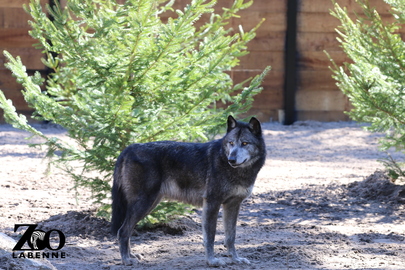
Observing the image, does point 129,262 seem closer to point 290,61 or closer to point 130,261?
point 130,261

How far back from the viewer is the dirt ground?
5.42m

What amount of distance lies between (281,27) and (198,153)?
7793 mm

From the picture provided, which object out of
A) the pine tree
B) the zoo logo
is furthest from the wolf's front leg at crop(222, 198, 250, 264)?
the pine tree

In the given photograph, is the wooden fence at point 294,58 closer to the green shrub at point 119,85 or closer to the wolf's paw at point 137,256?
the green shrub at point 119,85

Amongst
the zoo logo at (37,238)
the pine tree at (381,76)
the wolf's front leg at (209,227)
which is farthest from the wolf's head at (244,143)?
the pine tree at (381,76)

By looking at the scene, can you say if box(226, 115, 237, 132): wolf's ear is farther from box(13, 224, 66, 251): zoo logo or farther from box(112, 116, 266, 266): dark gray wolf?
box(13, 224, 66, 251): zoo logo

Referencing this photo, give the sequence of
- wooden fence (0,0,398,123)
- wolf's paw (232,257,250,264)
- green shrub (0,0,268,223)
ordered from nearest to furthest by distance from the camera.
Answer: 1. wolf's paw (232,257,250,264)
2. green shrub (0,0,268,223)
3. wooden fence (0,0,398,123)

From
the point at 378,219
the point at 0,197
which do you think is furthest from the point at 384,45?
the point at 0,197

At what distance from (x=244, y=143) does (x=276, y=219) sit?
2267 millimetres

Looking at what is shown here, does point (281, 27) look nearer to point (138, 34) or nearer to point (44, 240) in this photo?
point (138, 34)

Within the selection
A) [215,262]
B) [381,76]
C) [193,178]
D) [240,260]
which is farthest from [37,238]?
[381,76]

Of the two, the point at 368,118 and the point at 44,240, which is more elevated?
the point at 368,118

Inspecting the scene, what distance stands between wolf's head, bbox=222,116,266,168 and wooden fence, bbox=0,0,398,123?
736cm

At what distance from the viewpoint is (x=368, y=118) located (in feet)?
26.7
